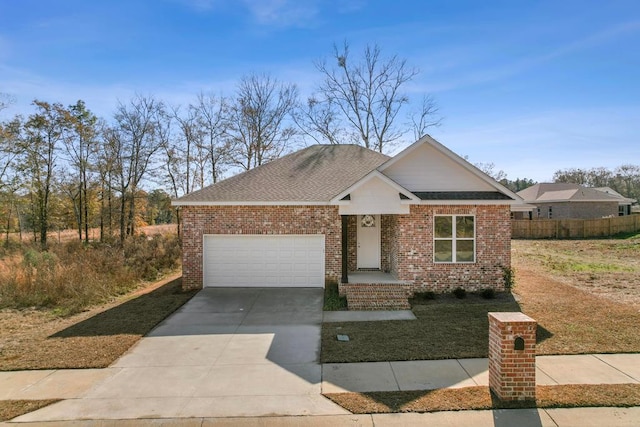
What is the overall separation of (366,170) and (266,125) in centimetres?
1818

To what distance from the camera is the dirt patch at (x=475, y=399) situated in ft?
18.4

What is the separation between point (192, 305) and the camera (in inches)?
462

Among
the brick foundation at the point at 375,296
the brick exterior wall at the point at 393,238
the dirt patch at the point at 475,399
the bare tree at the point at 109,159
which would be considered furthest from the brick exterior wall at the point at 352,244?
the bare tree at the point at 109,159

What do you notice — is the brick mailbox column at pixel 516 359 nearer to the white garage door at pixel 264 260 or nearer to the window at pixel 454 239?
the window at pixel 454 239

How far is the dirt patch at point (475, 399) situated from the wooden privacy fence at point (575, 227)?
30.8 m

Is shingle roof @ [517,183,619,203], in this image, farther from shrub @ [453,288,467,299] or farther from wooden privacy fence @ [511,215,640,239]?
shrub @ [453,288,467,299]

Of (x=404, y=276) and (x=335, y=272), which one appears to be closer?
(x=404, y=276)

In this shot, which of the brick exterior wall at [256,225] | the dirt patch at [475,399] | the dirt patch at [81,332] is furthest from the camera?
the brick exterior wall at [256,225]

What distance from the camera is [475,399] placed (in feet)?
18.9

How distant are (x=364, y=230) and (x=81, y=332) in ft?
31.3

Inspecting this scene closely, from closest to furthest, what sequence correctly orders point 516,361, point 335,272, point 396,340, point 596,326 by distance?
1. point 516,361
2. point 396,340
3. point 596,326
4. point 335,272

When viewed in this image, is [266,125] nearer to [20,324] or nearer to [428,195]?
[428,195]

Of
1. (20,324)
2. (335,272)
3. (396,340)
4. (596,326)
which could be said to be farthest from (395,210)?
(20,324)

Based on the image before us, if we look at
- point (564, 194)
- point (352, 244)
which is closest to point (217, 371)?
point (352, 244)
